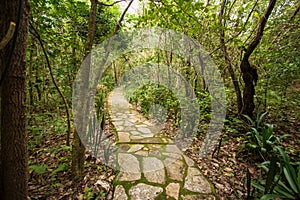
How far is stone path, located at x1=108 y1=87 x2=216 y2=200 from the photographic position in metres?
1.58

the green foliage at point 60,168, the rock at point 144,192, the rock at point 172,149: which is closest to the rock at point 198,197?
the rock at point 144,192

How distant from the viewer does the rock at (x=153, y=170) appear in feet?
5.87

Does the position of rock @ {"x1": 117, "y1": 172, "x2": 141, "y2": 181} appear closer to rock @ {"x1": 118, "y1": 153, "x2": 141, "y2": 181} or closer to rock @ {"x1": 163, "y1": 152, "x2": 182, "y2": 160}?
rock @ {"x1": 118, "y1": 153, "x2": 141, "y2": 181}

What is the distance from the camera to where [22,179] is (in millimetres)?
1066

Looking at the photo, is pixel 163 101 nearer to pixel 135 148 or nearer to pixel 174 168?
pixel 135 148

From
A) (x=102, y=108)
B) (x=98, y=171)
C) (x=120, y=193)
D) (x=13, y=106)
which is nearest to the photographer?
(x=13, y=106)

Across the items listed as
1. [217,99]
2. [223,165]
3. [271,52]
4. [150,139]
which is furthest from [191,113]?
[271,52]

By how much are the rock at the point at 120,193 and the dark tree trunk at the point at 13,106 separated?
777 mm

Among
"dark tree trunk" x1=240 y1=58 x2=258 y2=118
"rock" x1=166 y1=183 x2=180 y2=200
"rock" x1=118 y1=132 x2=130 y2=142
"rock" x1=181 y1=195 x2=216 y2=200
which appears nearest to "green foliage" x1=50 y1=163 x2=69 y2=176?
"rock" x1=118 y1=132 x2=130 y2=142

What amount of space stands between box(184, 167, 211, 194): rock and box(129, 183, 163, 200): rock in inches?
13.7

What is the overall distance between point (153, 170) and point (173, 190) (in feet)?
1.30

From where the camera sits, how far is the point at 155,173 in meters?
1.90

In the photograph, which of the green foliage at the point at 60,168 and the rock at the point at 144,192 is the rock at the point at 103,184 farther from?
the green foliage at the point at 60,168

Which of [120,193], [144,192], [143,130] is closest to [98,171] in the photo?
[120,193]
